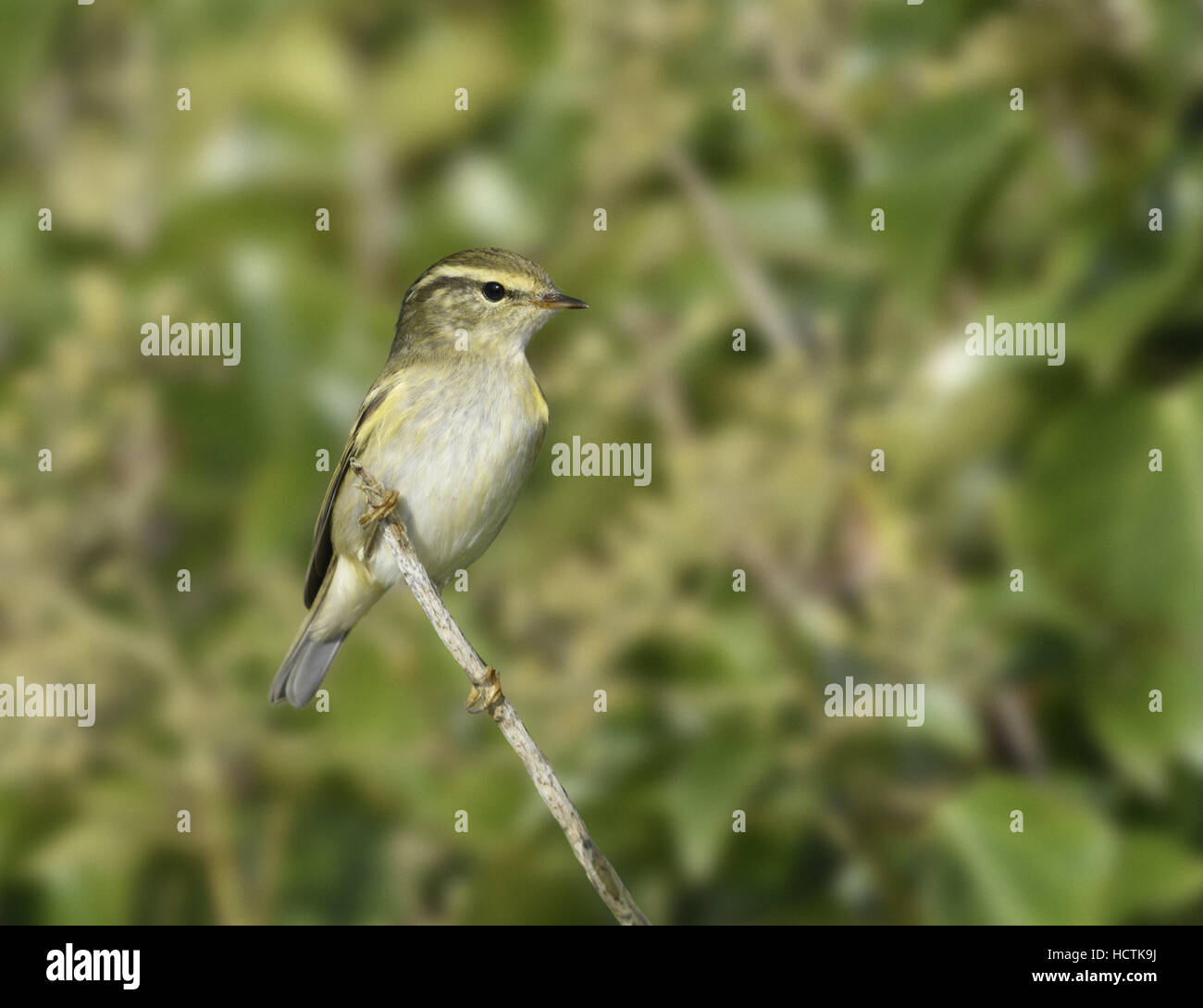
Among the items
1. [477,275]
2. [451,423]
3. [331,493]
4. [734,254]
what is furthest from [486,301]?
[734,254]

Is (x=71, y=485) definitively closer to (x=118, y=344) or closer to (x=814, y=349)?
(x=118, y=344)

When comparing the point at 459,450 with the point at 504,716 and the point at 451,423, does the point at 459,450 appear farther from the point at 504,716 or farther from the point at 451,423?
the point at 504,716

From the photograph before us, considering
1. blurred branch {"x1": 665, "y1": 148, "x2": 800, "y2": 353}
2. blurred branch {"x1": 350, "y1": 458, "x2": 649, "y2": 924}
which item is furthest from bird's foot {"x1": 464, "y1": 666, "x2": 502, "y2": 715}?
blurred branch {"x1": 665, "y1": 148, "x2": 800, "y2": 353}

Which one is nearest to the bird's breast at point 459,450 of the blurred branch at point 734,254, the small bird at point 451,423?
the small bird at point 451,423

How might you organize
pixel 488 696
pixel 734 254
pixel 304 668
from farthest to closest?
pixel 734 254 < pixel 304 668 < pixel 488 696

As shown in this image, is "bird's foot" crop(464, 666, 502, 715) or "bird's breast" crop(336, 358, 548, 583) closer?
"bird's foot" crop(464, 666, 502, 715)

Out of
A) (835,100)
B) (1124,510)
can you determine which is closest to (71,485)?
(835,100)

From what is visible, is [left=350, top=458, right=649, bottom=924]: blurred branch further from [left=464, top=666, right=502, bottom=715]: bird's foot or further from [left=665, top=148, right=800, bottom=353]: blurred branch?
[left=665, top=148, right=800, bottom=353]: blurred branch
